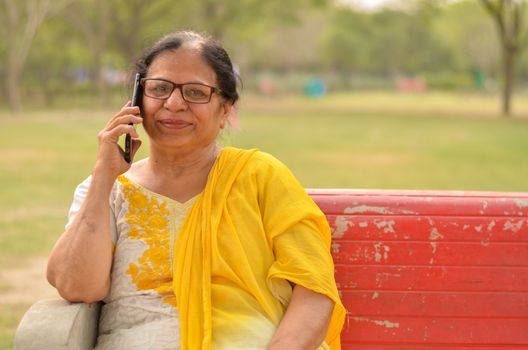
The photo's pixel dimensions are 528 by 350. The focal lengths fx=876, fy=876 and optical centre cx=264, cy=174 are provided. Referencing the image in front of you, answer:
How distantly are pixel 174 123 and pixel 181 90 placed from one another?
0.11 meters

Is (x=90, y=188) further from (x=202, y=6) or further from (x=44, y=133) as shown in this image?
(x=202, y=6)

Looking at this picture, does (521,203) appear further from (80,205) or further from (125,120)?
(80,205)

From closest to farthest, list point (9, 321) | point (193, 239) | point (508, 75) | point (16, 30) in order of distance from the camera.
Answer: point (193, 239) → point (9, 321) → point (508, 75) → point (16, 30)

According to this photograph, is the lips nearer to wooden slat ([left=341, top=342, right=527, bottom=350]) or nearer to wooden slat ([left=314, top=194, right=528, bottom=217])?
wooden slat ([left=314, top=194, right=528, bottom=217])

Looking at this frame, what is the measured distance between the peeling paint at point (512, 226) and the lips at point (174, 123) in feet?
3.79

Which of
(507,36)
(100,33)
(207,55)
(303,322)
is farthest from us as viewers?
(100,33)

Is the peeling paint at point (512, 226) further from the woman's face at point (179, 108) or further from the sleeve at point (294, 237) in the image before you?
the woman's face at point (179, 108)

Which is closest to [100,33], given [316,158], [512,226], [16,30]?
[16,30]

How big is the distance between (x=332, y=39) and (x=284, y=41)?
6138 mm

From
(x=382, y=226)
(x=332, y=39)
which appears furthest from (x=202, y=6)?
(x=382, y=226)

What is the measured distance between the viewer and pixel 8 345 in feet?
16.2

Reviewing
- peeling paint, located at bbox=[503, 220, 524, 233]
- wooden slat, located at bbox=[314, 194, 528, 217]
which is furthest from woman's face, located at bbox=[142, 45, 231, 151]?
peeling paint, located at bbox=[503, 220, 524, 233]

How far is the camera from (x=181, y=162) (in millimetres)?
2930

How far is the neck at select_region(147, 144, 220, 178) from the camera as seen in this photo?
292 centimetres
